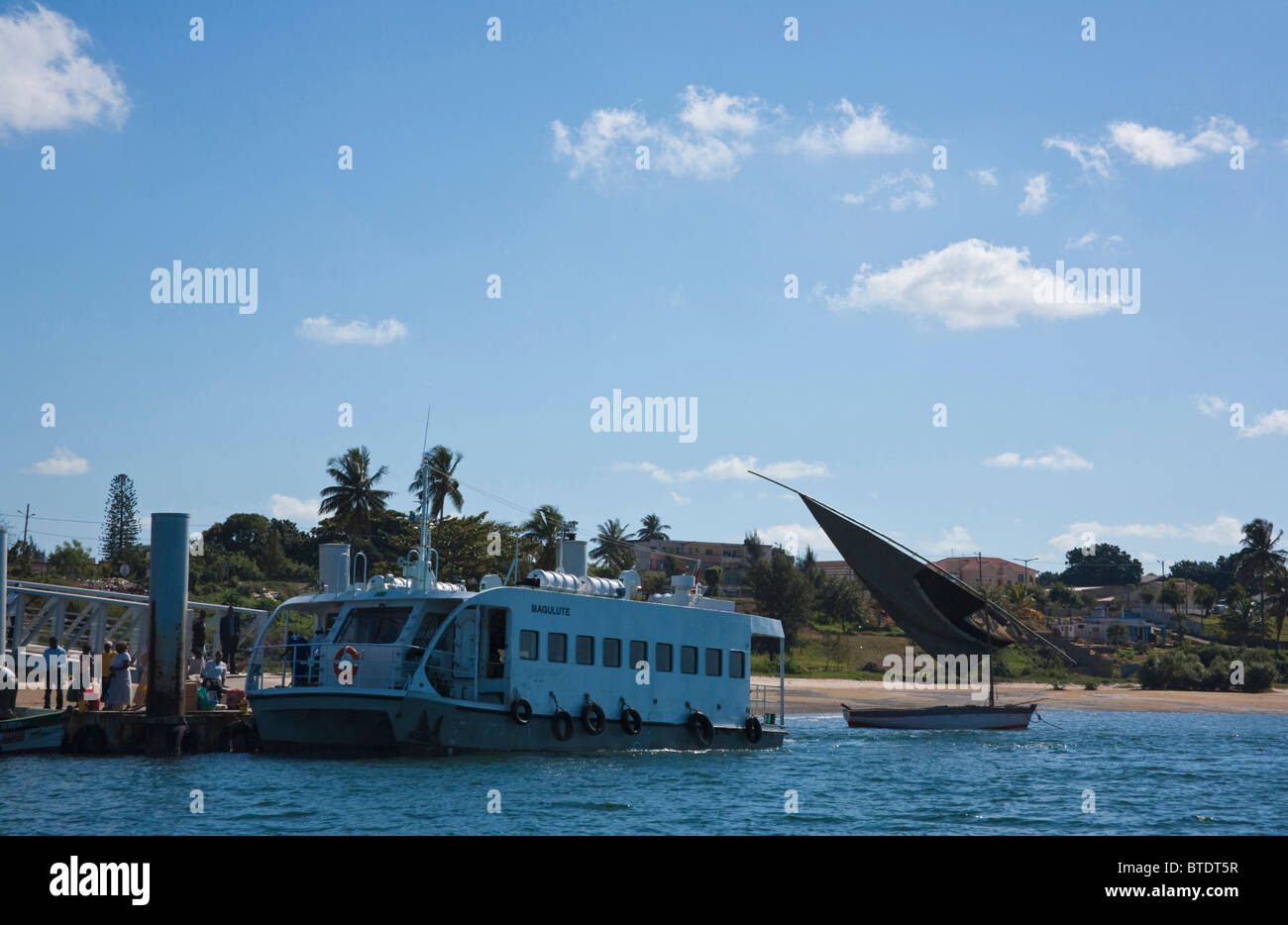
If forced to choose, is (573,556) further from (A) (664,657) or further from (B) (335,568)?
(B) (335,568)

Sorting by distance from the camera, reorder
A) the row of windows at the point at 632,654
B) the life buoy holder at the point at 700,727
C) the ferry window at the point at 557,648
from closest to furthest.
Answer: the row of windows at the point at 632,654
the ferry window at the point at 557,648
the life buoy holder at the point at 700,727

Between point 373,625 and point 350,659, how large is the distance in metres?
1.56

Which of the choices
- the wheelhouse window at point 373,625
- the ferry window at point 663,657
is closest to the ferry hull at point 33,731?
the wheelhouse window at point 373,625

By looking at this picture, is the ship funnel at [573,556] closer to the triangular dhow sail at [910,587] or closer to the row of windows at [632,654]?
the row of windows at [632,654]

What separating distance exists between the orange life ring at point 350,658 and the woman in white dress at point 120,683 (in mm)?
5160

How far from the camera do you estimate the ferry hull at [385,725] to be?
2645 centimetres

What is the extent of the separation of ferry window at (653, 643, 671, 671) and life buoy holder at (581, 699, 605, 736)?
2.59 m

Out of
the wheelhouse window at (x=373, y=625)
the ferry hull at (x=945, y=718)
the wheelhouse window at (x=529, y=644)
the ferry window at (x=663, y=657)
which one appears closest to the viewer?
the wheelhouse window at (x=373, y=625)

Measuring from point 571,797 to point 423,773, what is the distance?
327cm

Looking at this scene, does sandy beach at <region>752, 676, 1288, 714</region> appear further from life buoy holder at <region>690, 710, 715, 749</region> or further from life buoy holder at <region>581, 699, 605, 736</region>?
life buoy holder at <region>581, 699, 605, 736</region>

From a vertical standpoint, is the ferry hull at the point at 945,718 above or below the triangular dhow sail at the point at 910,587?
below

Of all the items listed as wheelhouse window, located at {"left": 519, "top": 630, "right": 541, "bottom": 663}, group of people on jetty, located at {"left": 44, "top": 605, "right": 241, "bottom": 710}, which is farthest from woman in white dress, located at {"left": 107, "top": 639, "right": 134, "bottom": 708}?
wheelhouse window, located at {"left": 519, "top": 630, "right": 541, "bottom": 663}

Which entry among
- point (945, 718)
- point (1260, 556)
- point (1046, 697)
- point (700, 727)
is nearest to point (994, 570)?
point (1260, 556)
